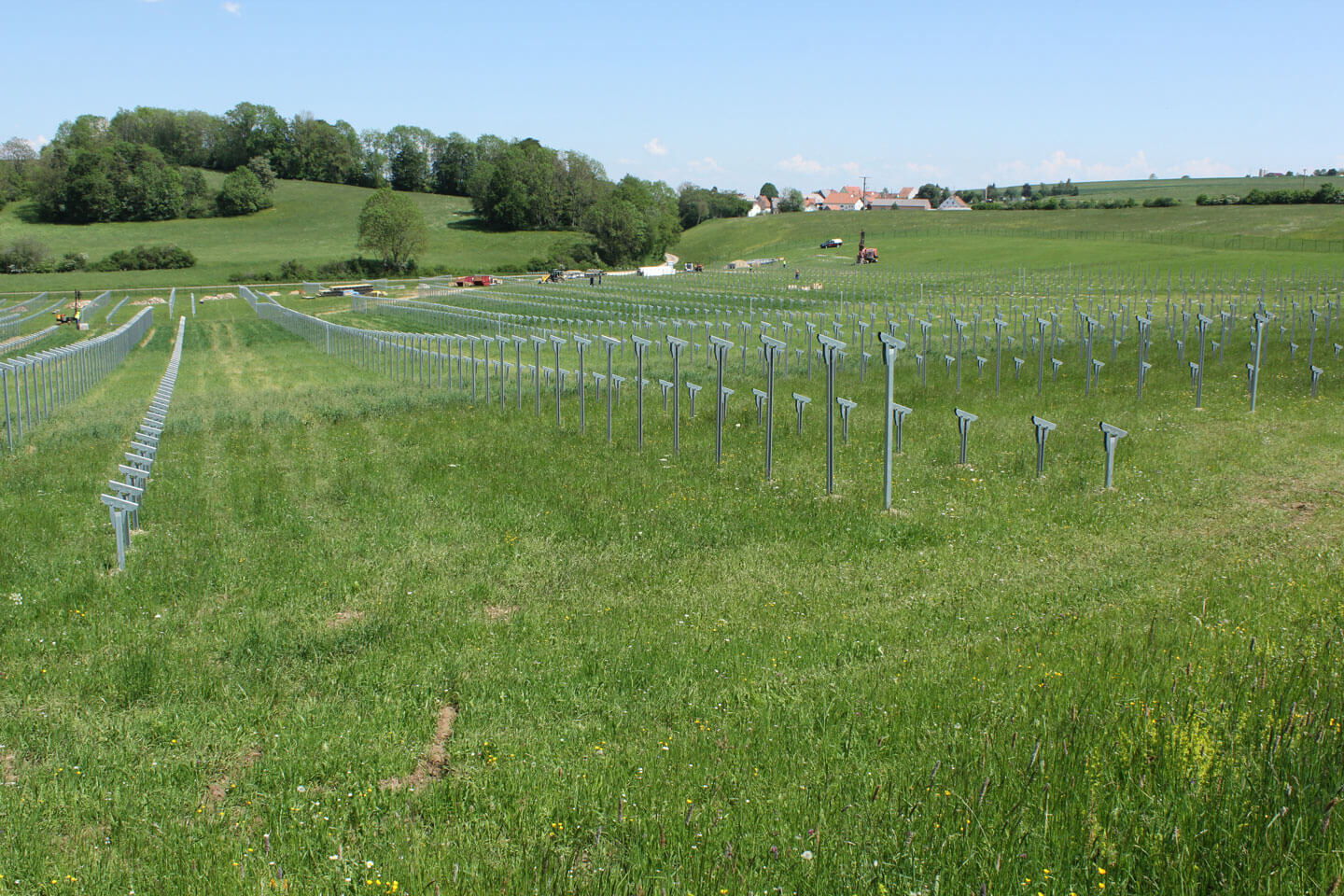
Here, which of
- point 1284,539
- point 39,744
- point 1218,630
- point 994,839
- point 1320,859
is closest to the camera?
point 1320,859

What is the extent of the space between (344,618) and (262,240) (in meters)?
138

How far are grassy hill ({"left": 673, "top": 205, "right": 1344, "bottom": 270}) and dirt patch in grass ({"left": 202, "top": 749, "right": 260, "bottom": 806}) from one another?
68750 mm

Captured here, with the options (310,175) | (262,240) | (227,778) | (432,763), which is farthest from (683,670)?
(310,175)

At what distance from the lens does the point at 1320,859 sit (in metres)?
4.59

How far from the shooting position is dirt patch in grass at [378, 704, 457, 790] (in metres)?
6.14

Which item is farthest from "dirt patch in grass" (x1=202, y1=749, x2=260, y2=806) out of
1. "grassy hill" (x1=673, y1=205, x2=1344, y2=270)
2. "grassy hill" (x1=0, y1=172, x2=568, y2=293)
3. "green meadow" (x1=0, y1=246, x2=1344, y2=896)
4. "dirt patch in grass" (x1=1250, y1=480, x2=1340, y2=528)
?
"grassy hill" (x1=0, y1=172, x2=568, y2=293)

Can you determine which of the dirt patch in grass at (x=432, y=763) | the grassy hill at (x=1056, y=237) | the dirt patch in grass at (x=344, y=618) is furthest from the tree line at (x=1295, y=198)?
the dirt patch in grass at (x=432, y=763)

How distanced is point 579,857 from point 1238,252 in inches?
3522

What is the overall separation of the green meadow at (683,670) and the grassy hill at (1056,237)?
199 ft

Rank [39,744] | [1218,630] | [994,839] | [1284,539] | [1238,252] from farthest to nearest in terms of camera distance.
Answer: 1. [1238,252]
2. [1284,539]
3. [1218,630]
4. [39,744]
5. [994,839]

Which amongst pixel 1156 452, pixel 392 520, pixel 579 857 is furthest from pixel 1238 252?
pixel 579 857

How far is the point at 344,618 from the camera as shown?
30.8ft

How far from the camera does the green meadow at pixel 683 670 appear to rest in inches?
199

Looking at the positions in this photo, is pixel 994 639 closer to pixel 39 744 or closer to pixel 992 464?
pixel 39 744
